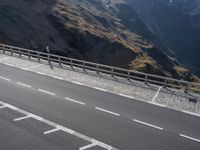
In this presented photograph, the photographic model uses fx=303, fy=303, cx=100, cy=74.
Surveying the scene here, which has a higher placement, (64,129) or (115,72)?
(115,72)

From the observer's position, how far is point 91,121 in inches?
619

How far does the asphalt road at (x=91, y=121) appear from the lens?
13.4 m

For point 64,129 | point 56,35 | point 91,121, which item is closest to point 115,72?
point 91,121

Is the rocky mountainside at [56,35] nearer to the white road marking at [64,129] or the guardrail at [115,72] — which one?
the guardrail at [115,72]


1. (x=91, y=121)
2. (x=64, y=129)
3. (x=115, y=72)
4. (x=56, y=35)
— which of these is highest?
(x=56, y=35)

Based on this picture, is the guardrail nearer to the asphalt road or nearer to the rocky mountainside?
the asphalt road

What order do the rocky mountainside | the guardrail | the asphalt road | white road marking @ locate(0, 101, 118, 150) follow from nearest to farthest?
white road marking @ locate(0, 101, 118, 150) → the asphalt road → the guardrail → the rocky mountainside

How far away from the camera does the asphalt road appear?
13.4 m

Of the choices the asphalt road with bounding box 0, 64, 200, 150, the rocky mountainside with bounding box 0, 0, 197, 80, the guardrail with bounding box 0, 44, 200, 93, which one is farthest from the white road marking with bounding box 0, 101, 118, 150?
the rocky mountainside with bounding box 0, 0, 197, 80

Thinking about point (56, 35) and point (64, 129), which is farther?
point (56, 35)

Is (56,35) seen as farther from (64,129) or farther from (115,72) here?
(64,129)

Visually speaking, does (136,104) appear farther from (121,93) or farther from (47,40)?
(47,40)

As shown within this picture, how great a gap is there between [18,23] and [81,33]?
68.3 ft

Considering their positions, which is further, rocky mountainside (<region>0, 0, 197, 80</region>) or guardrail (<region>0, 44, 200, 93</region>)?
rocky mountainside (<region>0, 0, 197, 80</region>)
